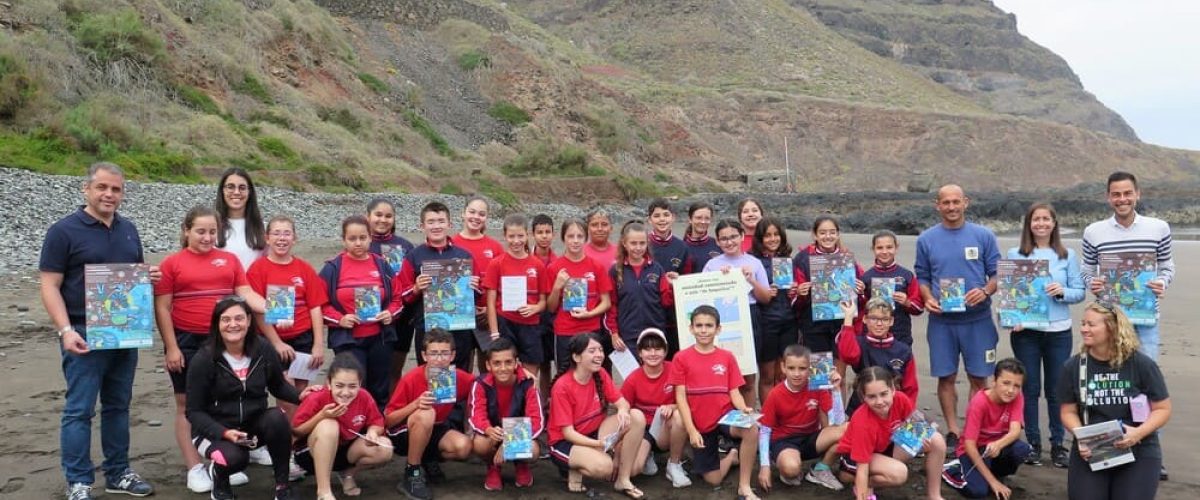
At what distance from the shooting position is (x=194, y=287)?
5.68 m

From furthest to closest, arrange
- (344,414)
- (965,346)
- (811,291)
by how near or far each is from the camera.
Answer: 1. (811,291)
2. (965,346)
3. (344,414)

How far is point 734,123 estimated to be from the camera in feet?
275

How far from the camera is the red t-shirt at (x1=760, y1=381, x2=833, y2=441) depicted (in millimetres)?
6031

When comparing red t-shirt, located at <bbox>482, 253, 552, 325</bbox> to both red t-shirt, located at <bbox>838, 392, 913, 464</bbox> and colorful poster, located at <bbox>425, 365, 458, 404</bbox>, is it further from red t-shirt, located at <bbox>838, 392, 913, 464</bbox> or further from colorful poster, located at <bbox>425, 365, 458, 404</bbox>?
red t-shirt, located at <bbox>838, 392, 913, 464</bbox>

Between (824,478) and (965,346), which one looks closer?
(824,478)

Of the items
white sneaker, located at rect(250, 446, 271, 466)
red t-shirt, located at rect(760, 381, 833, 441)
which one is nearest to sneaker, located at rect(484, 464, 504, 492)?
white sneaker, located at rect(250, 446, 271, 466)

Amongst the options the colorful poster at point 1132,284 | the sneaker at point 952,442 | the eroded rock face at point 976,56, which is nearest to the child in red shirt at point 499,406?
the sneaker at point 952,442

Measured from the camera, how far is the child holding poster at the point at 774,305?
23.1 ft

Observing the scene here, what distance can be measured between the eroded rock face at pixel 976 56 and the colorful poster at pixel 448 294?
133556 millimetres

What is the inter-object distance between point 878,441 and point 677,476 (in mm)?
1350

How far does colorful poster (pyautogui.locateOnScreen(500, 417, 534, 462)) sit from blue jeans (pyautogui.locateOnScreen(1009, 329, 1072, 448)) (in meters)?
3.67

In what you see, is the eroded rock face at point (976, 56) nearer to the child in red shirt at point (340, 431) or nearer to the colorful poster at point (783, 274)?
the colorful poster at point (783, 274)

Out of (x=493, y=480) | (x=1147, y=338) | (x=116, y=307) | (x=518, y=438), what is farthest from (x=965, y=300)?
(x=116, y=307)

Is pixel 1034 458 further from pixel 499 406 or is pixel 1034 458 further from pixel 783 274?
pixel 499 406
